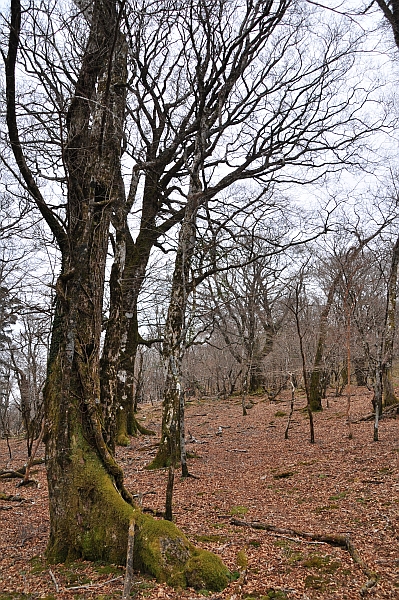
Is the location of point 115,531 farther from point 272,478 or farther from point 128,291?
point 128,291

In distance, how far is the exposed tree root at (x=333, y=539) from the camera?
3547 mm

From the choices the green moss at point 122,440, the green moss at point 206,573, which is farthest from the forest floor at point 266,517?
the green moss at point 122,440

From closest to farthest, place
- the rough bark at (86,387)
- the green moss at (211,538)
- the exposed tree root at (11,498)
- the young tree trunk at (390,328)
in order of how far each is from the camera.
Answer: the rough bark at (86,387), the green moss at (211,538), the exposed tree root at (11,498), the young tree trunk at (390,328)

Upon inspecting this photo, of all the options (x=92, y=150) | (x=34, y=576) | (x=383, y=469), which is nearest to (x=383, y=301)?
(x=383, y=469)

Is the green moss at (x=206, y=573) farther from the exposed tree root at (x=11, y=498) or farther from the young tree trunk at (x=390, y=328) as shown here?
the young tree trunk at (x=390, y=328)

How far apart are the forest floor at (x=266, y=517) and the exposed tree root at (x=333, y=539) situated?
20 millimetres

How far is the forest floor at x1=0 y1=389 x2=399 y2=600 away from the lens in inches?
137

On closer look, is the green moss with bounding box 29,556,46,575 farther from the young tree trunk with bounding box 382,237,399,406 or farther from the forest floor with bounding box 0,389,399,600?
the young tree trunk with bounding box 382,237,399,406

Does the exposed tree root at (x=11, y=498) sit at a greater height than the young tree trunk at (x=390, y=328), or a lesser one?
lesser

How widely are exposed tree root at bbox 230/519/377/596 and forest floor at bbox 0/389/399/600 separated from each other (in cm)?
2

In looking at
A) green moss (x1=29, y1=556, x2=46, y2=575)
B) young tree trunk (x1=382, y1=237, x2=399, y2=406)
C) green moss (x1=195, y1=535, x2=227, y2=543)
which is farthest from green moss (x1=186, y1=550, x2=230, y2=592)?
young tree trunk (x1=382, y1=237, x2=399, y2=406)

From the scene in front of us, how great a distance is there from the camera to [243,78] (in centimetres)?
938

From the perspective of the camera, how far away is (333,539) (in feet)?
14.6

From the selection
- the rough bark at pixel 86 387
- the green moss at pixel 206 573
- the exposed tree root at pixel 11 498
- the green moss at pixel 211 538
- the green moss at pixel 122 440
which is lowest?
the exposed tree root at pixel 11 498
